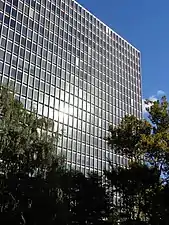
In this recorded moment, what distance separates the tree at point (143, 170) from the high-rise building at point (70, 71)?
3168cm

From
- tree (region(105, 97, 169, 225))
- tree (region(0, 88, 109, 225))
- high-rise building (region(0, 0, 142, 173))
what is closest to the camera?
tree (region(0, 88, 109, 225))

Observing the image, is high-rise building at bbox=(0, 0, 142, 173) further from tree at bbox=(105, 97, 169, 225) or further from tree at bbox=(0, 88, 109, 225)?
tree at bbox=(0, 88, 109, 225)

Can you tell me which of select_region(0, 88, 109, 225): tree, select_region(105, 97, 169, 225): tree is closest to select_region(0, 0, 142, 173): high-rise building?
select_region(105, 97, 169, 225): tree

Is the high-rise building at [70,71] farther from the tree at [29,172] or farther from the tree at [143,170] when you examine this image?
the tree at [29,172]

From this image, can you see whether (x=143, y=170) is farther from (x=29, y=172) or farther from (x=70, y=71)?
(x=70, y=71)

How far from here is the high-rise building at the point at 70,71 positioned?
73.8 m

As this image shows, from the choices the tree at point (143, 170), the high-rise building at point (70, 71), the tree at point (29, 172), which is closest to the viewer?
the tree at point (29, 172)

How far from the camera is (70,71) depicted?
86.6m

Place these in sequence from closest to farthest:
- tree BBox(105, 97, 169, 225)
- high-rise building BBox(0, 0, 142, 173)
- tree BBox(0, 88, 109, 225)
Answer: tree BBox(0, 88, 109, 225) → tree BBox(105, 97, 169, 225) → high-rise building BBox(0, 0, 142, 173)

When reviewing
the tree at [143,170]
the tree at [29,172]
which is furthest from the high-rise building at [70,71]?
the tree at [29,172]

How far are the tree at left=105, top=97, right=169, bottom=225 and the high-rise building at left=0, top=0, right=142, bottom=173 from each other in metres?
31.7

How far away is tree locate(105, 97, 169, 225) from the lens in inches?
1318

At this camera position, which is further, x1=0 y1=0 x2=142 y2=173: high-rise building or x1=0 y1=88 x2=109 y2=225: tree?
x1=0 y1=0 x2=142 y2=173: high-rise building

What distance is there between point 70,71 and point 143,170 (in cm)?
5486
